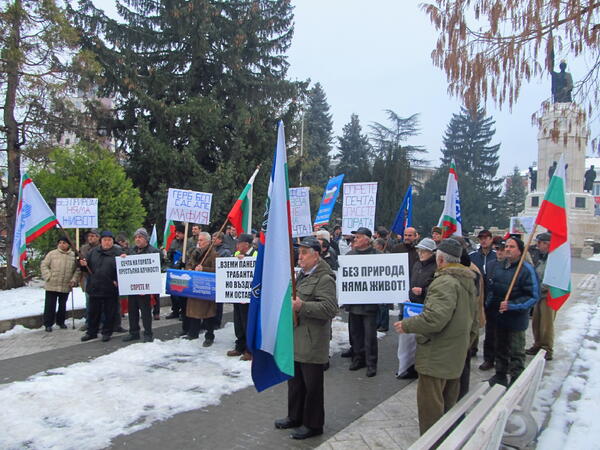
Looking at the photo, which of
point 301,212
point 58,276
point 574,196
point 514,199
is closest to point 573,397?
point 301,212

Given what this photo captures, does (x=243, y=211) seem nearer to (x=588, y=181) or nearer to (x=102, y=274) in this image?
(x=102, y=274)

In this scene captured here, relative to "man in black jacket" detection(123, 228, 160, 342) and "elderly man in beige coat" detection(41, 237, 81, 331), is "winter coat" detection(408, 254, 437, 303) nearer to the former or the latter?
"man in black jacket" detection(123, 228, 160, 342)

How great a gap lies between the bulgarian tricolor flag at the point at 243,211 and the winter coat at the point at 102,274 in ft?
7.31

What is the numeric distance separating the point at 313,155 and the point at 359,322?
140ft

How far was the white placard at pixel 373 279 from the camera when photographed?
6.27 m

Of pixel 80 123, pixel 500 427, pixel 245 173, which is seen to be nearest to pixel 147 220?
pixel 245 173

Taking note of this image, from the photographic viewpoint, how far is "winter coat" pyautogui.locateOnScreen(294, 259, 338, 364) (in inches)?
173

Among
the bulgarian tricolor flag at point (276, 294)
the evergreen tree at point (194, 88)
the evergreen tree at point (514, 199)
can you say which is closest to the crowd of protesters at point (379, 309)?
the bulgarian tricolor flag at point (276, 294)

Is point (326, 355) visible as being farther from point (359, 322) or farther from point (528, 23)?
point (528, 23)

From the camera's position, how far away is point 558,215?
20.0ft

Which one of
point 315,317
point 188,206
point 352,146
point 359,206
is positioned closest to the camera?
point 315,317

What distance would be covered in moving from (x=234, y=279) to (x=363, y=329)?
199 centimetres

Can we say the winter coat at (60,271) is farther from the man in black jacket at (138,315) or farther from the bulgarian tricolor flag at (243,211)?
the bulgarian tricolor flag at (243,211)

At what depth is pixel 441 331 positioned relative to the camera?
13.0ft
